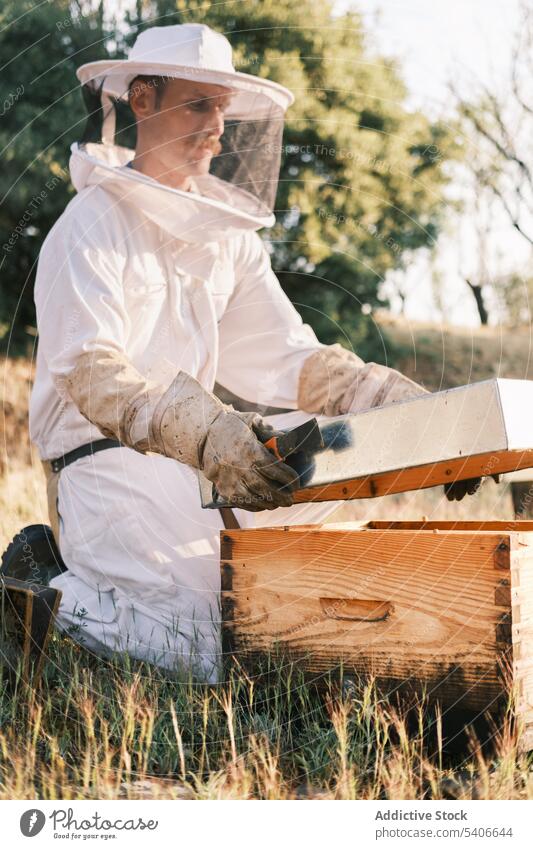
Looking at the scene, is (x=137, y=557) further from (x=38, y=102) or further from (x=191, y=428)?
(x=38, y=102)

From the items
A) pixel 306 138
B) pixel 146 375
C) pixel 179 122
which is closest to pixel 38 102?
pixel 306 138

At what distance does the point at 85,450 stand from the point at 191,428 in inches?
34.5

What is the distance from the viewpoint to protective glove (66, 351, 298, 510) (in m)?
2.04

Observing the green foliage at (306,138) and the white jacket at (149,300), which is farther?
the green foliage at (306,138)

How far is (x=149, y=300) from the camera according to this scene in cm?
295

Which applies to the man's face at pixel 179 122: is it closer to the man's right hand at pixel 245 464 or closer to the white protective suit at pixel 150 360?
the white protective suit at pixel 150 360

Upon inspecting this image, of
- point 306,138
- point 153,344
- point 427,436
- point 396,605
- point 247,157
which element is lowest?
point 396,605

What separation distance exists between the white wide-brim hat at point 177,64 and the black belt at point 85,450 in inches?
47.0

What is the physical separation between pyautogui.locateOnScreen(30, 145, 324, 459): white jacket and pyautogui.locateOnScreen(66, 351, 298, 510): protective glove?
176 millimetres

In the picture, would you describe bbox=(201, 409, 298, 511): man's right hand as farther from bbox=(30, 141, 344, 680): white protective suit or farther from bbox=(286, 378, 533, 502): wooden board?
bbox=(30, 141, 344, 680): white protective suit

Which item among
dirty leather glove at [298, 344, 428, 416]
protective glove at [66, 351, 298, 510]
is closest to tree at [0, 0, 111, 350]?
dirty leather glove at [298, 344, 428, 416]

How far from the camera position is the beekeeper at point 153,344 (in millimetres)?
2605

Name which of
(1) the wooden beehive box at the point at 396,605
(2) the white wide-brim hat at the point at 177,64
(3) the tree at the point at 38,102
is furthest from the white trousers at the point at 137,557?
(3) the tree at the point at 38,102

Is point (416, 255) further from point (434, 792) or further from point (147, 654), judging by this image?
point (434, 792)
